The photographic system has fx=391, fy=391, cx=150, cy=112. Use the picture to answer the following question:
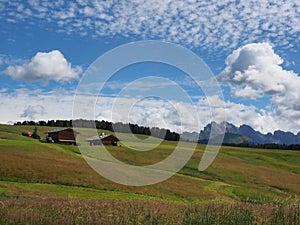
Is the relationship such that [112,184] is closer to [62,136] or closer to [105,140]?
[105,140]

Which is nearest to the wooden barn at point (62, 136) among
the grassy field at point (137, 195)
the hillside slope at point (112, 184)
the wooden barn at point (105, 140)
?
the wooden barn at point (105, 140)

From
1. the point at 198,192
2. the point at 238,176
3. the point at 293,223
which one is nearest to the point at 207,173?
the point at 238,176

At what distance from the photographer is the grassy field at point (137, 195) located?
11.2 meters

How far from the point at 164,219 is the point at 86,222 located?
2246 mm

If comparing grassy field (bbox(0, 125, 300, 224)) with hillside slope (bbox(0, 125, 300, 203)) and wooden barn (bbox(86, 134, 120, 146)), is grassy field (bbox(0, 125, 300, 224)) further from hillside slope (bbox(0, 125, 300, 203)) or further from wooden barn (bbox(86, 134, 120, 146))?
wooden barn (bbox(86, 134, 120, 146))

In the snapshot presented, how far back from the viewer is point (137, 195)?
42.2 m

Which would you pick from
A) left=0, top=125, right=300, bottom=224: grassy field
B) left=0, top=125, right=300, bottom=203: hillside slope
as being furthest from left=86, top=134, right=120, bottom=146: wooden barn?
left=0, top=125, right=300, bottom=203: hillside slope

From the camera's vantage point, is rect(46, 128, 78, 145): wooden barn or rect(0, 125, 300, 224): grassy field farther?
rect(46, 128, 78, 145): wooden barn

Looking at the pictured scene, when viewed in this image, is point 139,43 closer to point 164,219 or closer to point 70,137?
point 164,219

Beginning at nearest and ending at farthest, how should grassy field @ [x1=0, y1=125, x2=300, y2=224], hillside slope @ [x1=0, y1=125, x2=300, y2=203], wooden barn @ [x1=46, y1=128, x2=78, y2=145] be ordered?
grassy field @ [x1=0, y1=125, x2=300, y2=224] → hillside slope @ [x1=0, y1=125, x2=300, y2=203] → wooden barn @ [x1=46, y1=128, x2=78, y2=145]

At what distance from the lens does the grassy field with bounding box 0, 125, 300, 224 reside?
11.2m

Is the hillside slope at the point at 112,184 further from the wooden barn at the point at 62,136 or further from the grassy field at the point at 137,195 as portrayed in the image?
the wooden barn at the point at 62,136

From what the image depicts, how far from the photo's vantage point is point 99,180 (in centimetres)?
4859

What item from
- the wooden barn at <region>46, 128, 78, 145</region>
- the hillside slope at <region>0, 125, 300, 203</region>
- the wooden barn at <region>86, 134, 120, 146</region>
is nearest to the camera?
the hillside slope at <region>0, 125, 300, 203</region>
